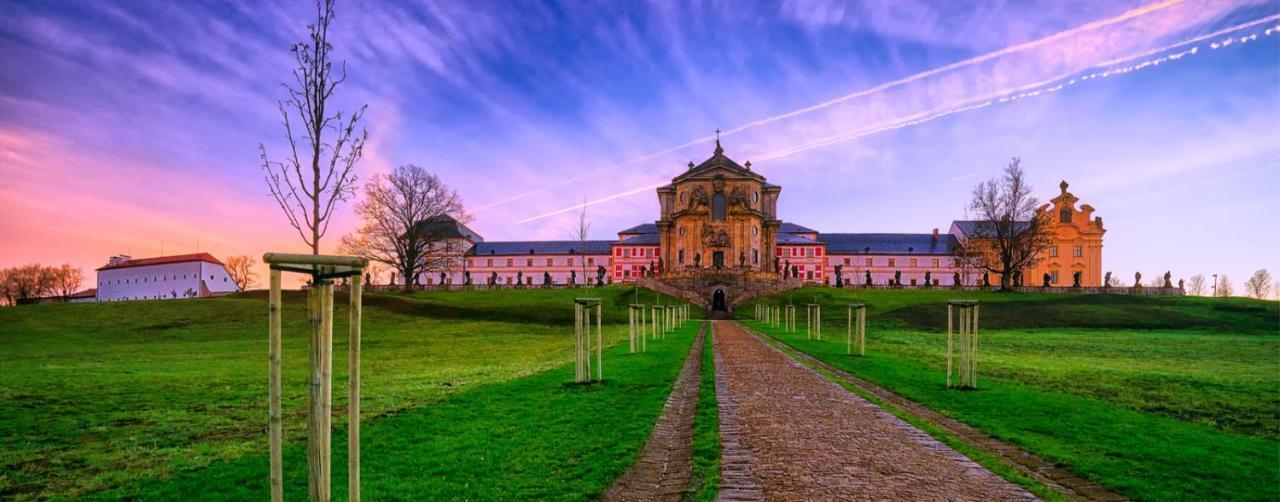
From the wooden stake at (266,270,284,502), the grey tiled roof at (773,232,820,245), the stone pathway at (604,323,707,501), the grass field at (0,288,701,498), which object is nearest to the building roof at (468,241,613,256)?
the grey tiled roof at (773,232,820,245)

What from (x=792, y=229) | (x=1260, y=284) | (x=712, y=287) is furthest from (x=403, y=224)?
(x=1260, y=284)

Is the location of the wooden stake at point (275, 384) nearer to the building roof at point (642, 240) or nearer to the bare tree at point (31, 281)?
the building roof at point (642, 240)

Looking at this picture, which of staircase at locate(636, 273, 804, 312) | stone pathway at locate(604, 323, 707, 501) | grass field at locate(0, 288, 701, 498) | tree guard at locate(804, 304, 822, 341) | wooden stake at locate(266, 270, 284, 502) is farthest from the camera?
staircase at locate(636, 273, 804, 312)

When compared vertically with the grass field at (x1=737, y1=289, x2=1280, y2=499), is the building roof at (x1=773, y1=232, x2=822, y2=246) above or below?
above

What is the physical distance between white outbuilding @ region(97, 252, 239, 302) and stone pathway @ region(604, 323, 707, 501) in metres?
92.9

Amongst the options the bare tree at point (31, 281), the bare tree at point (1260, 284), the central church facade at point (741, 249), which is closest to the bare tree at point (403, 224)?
the central church facade at point (741, 249)

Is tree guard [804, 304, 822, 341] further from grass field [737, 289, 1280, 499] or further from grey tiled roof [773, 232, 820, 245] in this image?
grey tiled roof [773, 232, 820, 245]

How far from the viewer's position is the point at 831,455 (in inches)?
342

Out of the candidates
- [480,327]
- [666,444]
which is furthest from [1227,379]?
[480,327]

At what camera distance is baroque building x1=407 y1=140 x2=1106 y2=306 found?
82375mm

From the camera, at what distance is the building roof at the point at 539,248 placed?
112375mm

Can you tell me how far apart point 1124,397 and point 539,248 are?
10455 cm

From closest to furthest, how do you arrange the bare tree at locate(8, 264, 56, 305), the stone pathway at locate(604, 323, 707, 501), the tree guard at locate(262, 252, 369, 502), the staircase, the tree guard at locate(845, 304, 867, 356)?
1. the tree guard at locate(262, 252, 369, 502)
2. the stone pathway at locate(604, 323, 707, 501)
3. the tree guard at locate(845, 304, 867, 356)
4. the staircase
5. the bare tree at locate(8, 264, 56, 305)

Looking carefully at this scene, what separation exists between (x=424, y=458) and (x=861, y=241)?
112m
